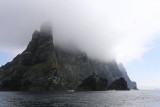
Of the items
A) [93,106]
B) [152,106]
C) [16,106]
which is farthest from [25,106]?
[152,106]

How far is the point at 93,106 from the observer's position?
309 feet

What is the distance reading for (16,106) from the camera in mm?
91625

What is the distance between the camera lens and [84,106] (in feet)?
308

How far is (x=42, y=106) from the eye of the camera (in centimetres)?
9162

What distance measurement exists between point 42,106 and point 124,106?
3311cm

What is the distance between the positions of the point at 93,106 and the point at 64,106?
11791 mm

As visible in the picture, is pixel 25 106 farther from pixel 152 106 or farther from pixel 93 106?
pixel 152 106

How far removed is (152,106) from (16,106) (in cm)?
5502

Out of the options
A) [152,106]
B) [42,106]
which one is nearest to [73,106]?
[42,106]

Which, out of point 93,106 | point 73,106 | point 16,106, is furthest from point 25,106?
point 93,106

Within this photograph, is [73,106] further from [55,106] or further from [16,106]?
[16,106]

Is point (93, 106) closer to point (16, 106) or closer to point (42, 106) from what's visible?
point (42, 106)

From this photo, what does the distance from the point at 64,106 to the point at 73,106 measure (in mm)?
3715

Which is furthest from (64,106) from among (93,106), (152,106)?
(152,106)
